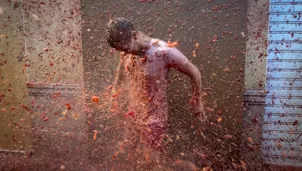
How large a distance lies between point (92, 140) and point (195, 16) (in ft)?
7.74

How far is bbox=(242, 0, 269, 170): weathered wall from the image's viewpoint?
368 cm

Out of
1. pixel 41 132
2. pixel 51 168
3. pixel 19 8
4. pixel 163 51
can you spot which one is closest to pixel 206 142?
pixel 163 51

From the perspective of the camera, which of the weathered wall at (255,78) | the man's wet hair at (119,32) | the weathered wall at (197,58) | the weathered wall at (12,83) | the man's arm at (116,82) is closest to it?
the man's wet hair at (119,32)

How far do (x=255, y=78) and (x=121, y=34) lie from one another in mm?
2614

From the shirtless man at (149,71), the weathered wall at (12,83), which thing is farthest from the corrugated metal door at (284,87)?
the weathered wall at (12,83)

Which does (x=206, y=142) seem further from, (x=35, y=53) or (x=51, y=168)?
(x=35, y=53)

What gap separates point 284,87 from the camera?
3914 mm

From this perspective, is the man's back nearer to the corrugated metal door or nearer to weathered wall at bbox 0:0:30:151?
the corrugated metal door

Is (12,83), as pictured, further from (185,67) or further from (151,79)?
(185,67)

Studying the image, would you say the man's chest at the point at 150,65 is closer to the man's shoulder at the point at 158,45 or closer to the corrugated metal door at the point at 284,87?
the man's shoulder at the point at 158,45

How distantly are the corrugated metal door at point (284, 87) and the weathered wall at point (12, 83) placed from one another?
178 inches

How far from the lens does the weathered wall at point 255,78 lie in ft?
12.1

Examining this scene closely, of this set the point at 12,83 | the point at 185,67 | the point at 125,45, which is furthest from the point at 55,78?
the point at 185,67

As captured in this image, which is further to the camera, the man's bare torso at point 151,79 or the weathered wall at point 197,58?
the weathered wall at point 197,58
